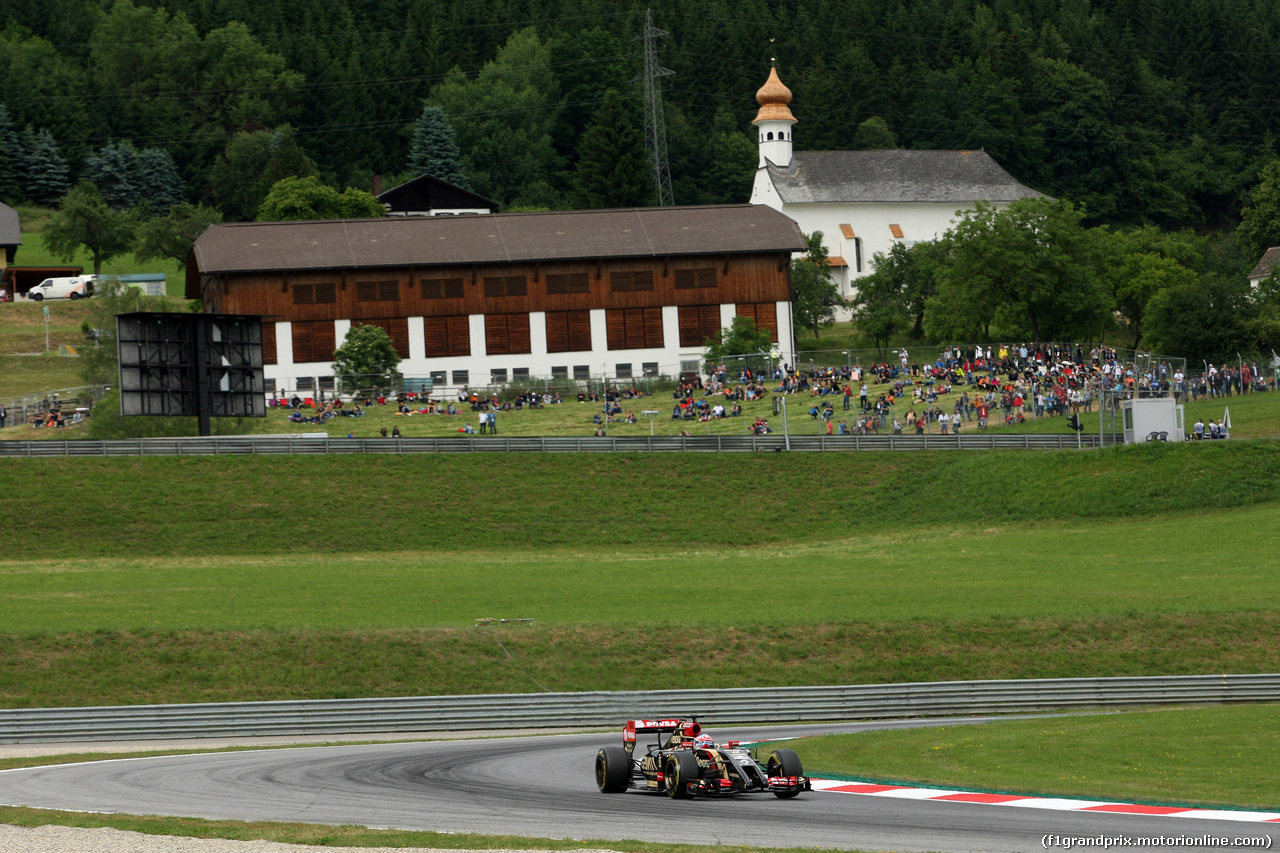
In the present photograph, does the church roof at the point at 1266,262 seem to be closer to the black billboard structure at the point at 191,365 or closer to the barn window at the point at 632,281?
the barn window at the point at 632,281

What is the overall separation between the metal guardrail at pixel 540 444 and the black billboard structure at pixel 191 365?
1.67 m

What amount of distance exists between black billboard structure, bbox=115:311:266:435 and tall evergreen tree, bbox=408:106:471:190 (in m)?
100

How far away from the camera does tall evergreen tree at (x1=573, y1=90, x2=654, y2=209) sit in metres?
140

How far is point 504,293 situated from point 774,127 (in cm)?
5508

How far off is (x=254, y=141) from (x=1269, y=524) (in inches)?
5038

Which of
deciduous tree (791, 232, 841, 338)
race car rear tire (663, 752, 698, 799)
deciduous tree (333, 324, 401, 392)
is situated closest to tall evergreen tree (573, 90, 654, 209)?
deciduous tree (791, 232, 841, 338)

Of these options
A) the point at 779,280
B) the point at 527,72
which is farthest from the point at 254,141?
the point at 779,280

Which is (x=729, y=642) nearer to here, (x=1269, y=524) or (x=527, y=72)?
(x=1269, y=524)

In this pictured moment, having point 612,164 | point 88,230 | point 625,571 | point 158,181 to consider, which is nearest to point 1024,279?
point 625,571

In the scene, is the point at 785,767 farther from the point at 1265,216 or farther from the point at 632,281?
the point at 1265,216

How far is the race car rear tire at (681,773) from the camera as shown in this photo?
796 inches

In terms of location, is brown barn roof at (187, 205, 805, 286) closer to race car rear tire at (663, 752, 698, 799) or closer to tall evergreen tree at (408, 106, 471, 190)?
tall evergreen tree at (408, 106, 471, 190)

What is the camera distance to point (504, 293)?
326 ft

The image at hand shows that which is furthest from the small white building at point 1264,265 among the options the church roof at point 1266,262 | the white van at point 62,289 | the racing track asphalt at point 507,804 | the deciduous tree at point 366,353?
the racing track asphalt at point 507,804
